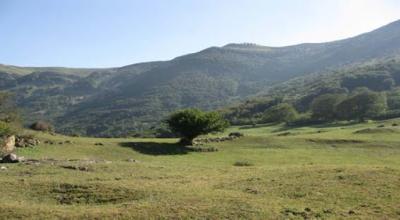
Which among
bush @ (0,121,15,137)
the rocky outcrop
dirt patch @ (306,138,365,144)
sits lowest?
dirt patch @ (306,138,365,144)

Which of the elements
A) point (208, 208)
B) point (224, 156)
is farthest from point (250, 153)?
point (208, 208)

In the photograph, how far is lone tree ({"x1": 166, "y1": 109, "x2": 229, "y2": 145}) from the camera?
4841 cm

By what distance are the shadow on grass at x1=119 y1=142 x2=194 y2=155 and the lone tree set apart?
1.79 meters

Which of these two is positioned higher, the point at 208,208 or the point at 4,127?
the point at 4,127

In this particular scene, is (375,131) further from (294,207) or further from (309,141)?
(294,207)

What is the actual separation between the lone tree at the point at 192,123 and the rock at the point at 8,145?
16.4 meters

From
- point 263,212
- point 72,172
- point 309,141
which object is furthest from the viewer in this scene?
point 309,141

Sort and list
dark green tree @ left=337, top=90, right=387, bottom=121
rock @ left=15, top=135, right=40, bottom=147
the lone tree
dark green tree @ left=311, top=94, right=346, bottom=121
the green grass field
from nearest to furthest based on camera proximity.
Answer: the green grass field < rock @ left=15, top=135, right=40, bottom=147 < the lone tree < dark green tree @ left=337, top=90, right=387, bottom=121 < dark green tree @ left=311, top=94, right=346, bottom=121

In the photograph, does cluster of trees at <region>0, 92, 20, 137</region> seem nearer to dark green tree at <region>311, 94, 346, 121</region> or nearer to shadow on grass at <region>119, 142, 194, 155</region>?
shadow on grass at <region>119, 142, 194, 155</region>

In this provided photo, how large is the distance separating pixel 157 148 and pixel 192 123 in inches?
194

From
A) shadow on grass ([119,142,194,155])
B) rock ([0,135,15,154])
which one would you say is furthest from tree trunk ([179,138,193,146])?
rock ([0,135,15,154])

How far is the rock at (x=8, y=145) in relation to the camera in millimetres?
36503

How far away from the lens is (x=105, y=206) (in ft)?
64.4

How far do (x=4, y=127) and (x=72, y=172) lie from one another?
13.7 metres
